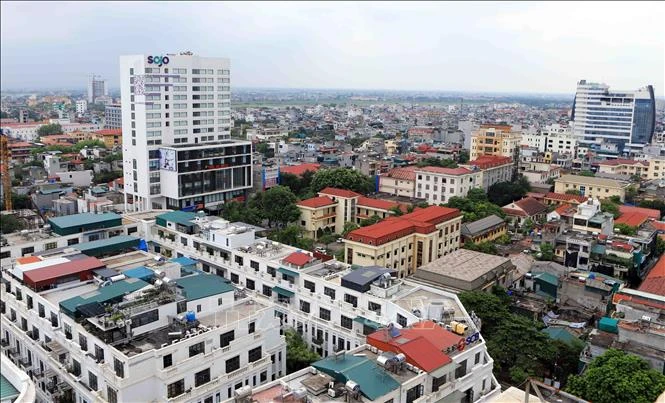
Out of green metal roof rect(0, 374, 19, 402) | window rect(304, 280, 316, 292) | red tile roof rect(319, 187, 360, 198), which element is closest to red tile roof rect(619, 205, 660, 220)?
Result: red tile roof rect(319, 187, 360, 198)

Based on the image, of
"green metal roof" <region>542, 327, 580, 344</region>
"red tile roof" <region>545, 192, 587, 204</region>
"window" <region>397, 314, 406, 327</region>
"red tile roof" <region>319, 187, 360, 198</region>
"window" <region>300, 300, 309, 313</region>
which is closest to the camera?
"window" <region>397, 314, 406, 327</region>

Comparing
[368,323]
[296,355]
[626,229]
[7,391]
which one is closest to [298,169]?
[626,229]

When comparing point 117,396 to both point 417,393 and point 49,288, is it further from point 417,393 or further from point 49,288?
point 417,393

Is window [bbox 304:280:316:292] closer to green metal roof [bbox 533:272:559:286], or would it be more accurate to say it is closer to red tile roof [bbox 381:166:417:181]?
green metal roof [bbox 533:272:559:286]

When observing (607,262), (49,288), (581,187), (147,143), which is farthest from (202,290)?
(581,187)

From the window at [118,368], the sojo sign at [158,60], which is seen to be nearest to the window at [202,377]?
the window at [118,368]

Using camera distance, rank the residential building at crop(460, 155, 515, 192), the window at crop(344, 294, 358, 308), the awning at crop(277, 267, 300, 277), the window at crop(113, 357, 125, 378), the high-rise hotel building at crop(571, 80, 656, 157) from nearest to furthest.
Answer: the window at crop(113, 357, 125, 378) → the window at crop(344, 294, 358, 308) → the awning at crop(277, 267, 300, 277) → the residential building at crop(460, 155, 515, 192) → the high-rise hotel building at crop(571, 80, 656, 157)
